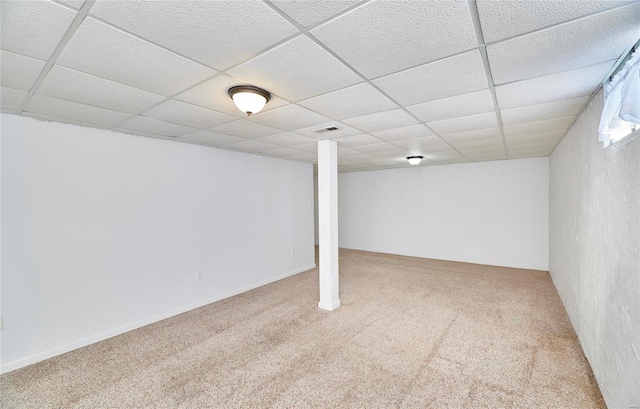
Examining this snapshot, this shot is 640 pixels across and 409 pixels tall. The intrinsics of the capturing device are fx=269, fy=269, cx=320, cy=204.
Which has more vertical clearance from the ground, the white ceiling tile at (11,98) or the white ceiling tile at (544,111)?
the white ceiling tile at (11,98)

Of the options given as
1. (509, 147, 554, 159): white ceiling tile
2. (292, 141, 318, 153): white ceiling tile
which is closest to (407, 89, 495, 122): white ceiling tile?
(292, 141, 318, 153): white ceiling tile

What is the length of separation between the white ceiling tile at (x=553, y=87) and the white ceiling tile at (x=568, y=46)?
0.11 metres

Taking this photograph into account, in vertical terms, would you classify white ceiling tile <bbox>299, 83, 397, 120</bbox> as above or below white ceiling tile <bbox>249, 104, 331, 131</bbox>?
below

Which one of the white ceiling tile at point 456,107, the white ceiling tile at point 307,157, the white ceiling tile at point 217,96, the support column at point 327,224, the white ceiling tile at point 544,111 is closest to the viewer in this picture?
the white ceiling tile at point 217,96

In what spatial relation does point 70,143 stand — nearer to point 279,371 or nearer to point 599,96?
point 279,371

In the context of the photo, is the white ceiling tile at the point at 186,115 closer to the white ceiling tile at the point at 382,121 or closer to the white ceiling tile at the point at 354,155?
the white ceiling tile at the point at 382,121

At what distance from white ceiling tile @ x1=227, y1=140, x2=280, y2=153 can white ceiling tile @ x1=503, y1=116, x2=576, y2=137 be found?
314 centimetres

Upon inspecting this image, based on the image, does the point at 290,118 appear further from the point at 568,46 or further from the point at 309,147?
the point at 568,46

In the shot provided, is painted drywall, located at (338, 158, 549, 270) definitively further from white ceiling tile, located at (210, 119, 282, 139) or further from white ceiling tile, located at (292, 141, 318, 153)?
white ceiling tile, located at (210, 119, 282, 139)

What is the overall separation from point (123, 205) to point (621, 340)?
15.4 ft

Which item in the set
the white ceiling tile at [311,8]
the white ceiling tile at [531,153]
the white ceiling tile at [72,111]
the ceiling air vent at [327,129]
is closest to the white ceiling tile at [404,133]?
the ceiling air vent at [327,129]

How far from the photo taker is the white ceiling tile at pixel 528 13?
1.16m

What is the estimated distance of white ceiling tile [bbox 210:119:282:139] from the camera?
2.99m

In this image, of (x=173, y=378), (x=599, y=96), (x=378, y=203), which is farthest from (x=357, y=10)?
(x=378, y=203)
